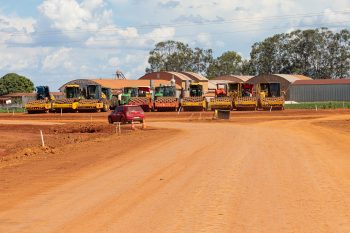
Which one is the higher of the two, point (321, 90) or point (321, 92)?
point (321, 90)

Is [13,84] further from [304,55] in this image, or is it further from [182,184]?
[182,184]

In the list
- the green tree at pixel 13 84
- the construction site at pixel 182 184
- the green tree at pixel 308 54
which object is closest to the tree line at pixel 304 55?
the green tree at pixel 308 54

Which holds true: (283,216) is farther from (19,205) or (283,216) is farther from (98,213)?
Result: (19,205)

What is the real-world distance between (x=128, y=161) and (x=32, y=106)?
1953 inches

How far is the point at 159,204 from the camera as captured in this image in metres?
12.6

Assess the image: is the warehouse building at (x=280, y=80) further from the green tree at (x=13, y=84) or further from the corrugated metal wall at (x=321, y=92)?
the green tree at (x=13, y=84)

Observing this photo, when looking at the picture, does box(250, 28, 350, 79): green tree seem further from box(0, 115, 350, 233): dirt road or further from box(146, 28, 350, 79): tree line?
box(0, 115, 350, 233): dirt road

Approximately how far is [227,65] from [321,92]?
3112 inches

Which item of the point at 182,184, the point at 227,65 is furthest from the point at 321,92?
the point at 182,184

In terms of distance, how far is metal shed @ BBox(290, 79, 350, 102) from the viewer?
361 ft

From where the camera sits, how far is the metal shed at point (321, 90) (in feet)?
361

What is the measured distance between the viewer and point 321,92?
11112 centimetres

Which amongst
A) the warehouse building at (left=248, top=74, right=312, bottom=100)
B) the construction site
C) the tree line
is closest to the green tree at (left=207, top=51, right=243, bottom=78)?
the tree line

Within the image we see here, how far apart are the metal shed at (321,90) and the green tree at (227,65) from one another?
7505 centimetres
